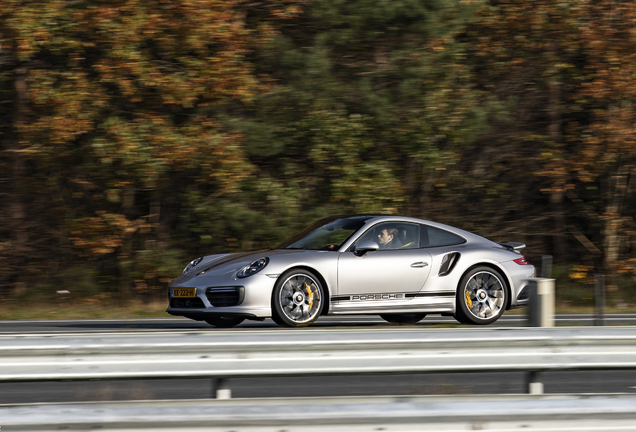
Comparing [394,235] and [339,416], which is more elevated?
[394,235]

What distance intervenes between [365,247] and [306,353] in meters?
4.56

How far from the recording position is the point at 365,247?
916 centimetres

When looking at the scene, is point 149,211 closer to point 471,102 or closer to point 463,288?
point 471,102

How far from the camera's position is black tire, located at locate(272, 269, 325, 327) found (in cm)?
888

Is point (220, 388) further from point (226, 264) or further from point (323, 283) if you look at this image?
point (226, 264)

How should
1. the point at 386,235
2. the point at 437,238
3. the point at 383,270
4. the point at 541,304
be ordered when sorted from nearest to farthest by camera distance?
the point at 541,304 → the point at 383,270 → the point at 386,235 → the point at 437,238

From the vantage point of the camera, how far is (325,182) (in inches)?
663

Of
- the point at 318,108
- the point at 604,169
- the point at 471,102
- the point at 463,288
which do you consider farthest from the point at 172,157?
the point at 604,169

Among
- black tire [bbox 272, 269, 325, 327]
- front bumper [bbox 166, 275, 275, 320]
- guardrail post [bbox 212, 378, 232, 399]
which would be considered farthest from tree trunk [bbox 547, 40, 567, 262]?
guardrail post [bbox 212, 378, 232, 399]

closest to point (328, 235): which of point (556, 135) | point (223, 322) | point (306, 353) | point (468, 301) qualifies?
point (223, 322)

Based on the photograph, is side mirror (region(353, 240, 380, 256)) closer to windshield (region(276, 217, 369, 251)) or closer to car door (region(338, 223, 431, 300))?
car door (region(338, 223, 431, 300))

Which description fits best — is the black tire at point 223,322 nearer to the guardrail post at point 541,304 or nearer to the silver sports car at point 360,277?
the silver sports car at point 360,277

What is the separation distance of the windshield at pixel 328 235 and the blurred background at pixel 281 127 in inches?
238

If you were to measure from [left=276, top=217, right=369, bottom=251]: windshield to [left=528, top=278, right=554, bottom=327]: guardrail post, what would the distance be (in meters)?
2.26
